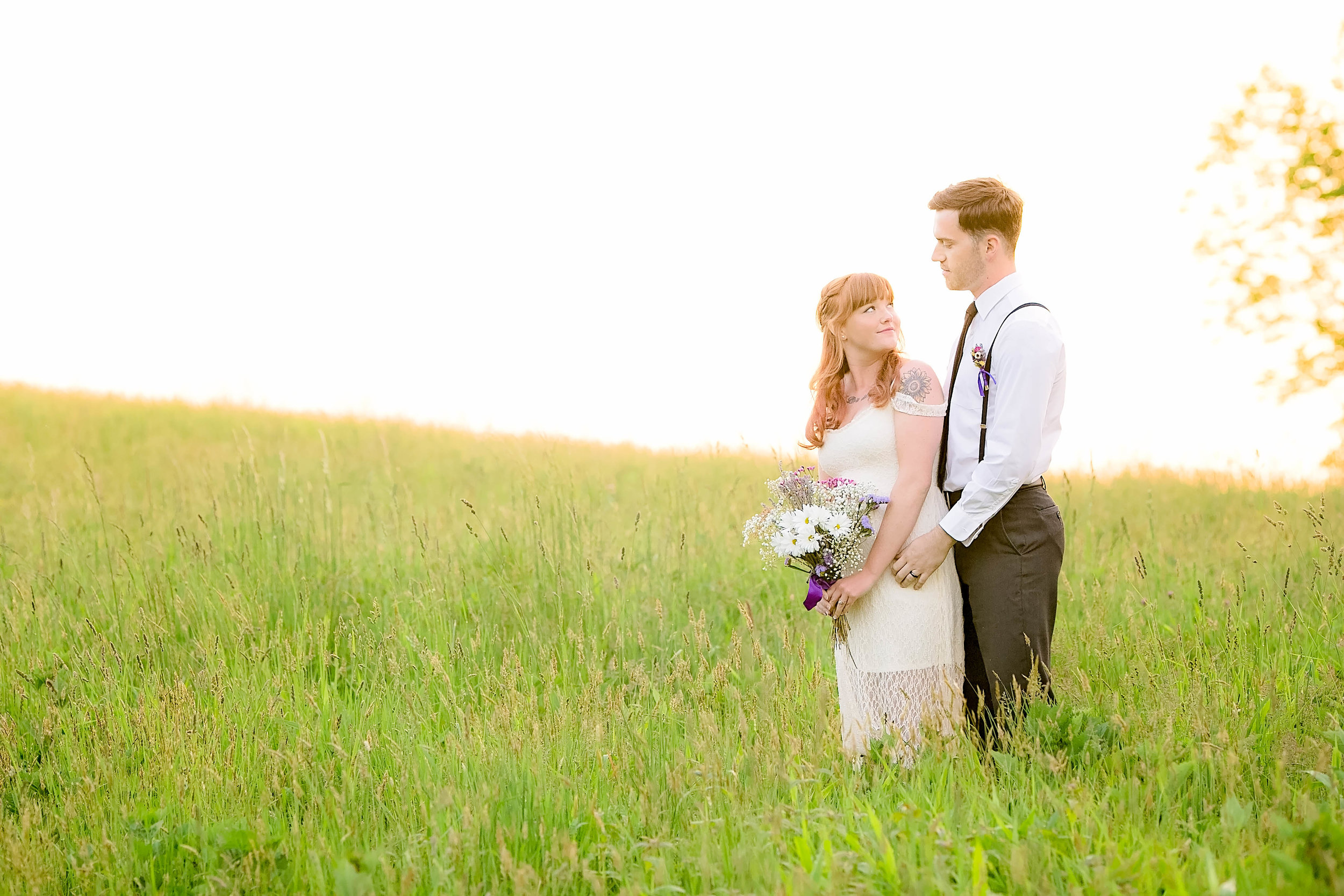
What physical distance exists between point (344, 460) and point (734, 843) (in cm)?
1141

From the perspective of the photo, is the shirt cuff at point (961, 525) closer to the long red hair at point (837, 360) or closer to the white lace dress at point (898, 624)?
the white lace dress at point (898, 624)

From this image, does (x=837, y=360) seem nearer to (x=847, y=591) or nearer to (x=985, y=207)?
(x=985, y=207)

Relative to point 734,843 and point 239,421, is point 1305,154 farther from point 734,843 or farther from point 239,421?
point 239,421

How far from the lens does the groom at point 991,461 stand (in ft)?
11.2

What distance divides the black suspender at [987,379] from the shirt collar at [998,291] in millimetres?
93

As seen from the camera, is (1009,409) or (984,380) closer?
(1009,409)

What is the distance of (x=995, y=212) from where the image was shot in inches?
139

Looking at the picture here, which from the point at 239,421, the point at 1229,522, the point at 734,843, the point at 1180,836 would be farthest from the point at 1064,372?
the point at 239,421

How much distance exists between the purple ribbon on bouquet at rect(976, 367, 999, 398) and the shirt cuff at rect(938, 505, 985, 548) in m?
0.45

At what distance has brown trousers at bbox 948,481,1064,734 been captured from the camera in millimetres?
3520

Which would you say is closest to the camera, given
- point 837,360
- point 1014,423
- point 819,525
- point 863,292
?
point 1014,423

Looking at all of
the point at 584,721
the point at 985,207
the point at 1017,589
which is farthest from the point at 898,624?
the point at 985,207

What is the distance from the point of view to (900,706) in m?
3.66

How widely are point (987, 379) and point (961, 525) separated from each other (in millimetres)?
552
